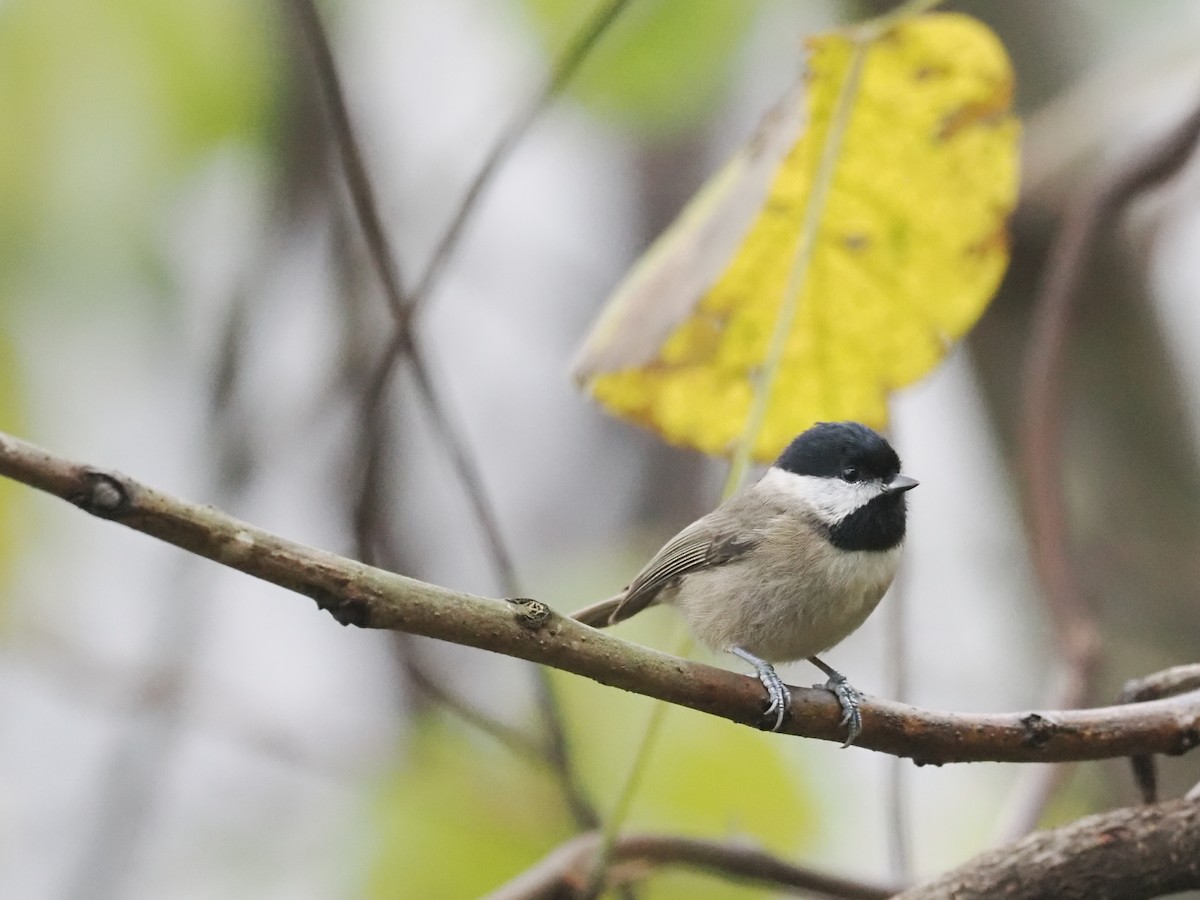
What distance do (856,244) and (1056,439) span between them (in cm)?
58

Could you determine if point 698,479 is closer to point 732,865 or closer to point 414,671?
point 414,671

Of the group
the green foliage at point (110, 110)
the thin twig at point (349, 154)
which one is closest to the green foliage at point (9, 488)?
the green foliage at point (110, 110)

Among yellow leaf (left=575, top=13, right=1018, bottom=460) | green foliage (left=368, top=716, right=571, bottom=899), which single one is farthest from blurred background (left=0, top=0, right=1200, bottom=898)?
yellow leaf (left=575, top=13, right=1018, bottom=460)

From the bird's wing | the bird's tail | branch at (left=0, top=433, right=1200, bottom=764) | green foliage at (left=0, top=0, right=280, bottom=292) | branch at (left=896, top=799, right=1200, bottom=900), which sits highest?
green foliage at (left=0, top=0, right=280, bottom=292)

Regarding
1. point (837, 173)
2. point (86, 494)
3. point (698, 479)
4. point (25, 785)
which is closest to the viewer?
point (86, 494)

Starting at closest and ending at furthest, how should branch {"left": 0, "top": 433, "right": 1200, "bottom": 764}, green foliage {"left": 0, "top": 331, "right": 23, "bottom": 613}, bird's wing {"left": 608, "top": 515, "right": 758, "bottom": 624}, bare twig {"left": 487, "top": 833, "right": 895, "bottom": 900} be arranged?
1. branch {"left": 0, "top": 433, "right": 1200, "bottom": 764}
2. bare twig {"left": 487, "top": 833, "right": 895, "bottom": 900}
3. bird's wing {"left": 608, "top": 515, "right": 758, "bottom": 624}
4. green foliage {"left": 0, "top": 331, "right": 23, "bottom": 613}

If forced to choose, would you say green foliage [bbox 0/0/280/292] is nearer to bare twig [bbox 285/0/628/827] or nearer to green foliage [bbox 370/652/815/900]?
bare twig [bbox 285/0/628/827]

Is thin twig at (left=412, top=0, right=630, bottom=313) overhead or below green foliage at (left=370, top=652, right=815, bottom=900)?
overhead

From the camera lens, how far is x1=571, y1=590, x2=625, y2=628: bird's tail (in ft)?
6.72

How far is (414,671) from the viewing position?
2.18 metres

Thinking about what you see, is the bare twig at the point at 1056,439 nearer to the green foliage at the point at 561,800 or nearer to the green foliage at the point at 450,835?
the green foliage at the point at 561,800

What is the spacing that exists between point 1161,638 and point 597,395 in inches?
60.5

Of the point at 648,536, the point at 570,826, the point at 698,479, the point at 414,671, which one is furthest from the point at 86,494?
the point at 698,479

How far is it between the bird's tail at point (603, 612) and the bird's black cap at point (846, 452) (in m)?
0.40
